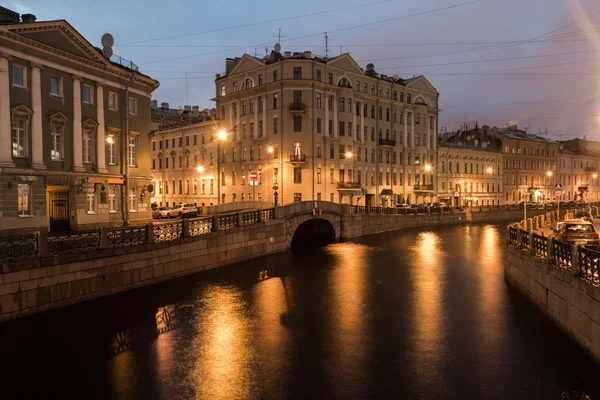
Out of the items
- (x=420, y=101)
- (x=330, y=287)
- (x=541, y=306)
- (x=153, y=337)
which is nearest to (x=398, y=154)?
(x=420, y=101)

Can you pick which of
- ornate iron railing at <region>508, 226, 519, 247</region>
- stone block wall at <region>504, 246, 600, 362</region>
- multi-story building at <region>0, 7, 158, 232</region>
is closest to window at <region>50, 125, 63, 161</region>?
multi-story building at <region>0, 7, 158, 232</region>

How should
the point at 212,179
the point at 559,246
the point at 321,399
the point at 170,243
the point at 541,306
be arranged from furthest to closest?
1. the point at 212,179
2. the point at 170,243
3. the point at 541,306
4. the point at 559,246
5. the point at 321,399

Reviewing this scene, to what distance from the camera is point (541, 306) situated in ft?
55.8

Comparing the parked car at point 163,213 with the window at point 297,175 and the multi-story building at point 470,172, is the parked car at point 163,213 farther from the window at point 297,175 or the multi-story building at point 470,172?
the multi-story building at point 470,172

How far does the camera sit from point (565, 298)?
14.0 m

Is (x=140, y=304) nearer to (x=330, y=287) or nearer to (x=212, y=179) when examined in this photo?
(x=330, y=287)

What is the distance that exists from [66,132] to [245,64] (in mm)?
35872

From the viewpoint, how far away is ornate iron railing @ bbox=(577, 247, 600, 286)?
38.3 ft

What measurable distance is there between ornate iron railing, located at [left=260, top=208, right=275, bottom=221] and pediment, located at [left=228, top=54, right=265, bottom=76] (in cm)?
3055

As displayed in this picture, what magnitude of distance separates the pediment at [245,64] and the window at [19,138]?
120 feet

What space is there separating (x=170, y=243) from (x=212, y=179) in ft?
147

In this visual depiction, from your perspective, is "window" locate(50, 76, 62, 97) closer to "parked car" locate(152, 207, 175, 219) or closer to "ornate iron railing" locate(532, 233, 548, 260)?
"parked car" locate(152, 207, 175, 219)

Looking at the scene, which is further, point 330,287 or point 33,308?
point 330,287

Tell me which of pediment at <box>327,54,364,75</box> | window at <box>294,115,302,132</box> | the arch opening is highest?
pediment at <box>327,54,364,75</box>
